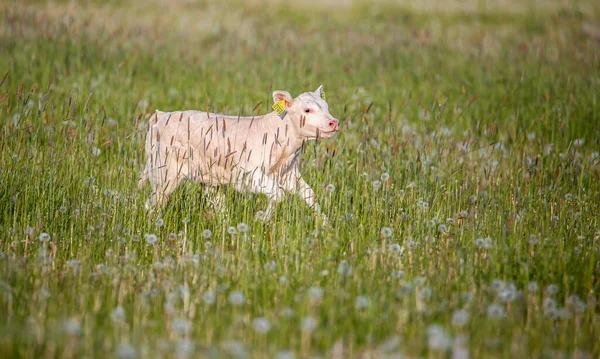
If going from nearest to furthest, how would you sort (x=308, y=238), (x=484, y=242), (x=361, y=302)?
(x=361, y=302), (x=484, y=242), (x=308, y=238)

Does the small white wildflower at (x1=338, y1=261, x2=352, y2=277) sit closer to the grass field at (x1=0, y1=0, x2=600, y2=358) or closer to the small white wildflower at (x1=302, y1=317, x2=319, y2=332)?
the grass field at (x1=0, y1=0, x2=600, y2=358)

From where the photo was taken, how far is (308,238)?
19.2ft

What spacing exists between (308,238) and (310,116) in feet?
5.41

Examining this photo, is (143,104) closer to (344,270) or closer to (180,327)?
(344,270)

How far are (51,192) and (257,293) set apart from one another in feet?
9.14

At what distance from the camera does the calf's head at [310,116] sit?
6.90 meters

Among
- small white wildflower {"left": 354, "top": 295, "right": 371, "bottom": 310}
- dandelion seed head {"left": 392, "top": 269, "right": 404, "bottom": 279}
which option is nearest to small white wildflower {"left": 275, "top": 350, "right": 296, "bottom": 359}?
small white wildflower {"left": 354, "top": 295, "right": 371, "bottom": 310}

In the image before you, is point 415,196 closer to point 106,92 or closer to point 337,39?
point 106,92

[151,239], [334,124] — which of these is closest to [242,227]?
[151,239]

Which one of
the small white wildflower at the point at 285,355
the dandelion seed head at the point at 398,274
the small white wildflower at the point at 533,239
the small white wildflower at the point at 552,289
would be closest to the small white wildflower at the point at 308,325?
the small white wildflower at the point at 285,355

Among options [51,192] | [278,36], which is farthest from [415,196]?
[278,36]

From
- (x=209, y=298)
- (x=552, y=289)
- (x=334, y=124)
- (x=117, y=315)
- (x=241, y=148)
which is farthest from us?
(x=241, y=148)

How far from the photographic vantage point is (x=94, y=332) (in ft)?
13.5

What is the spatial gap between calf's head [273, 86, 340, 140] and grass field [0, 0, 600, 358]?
11.6 inches
